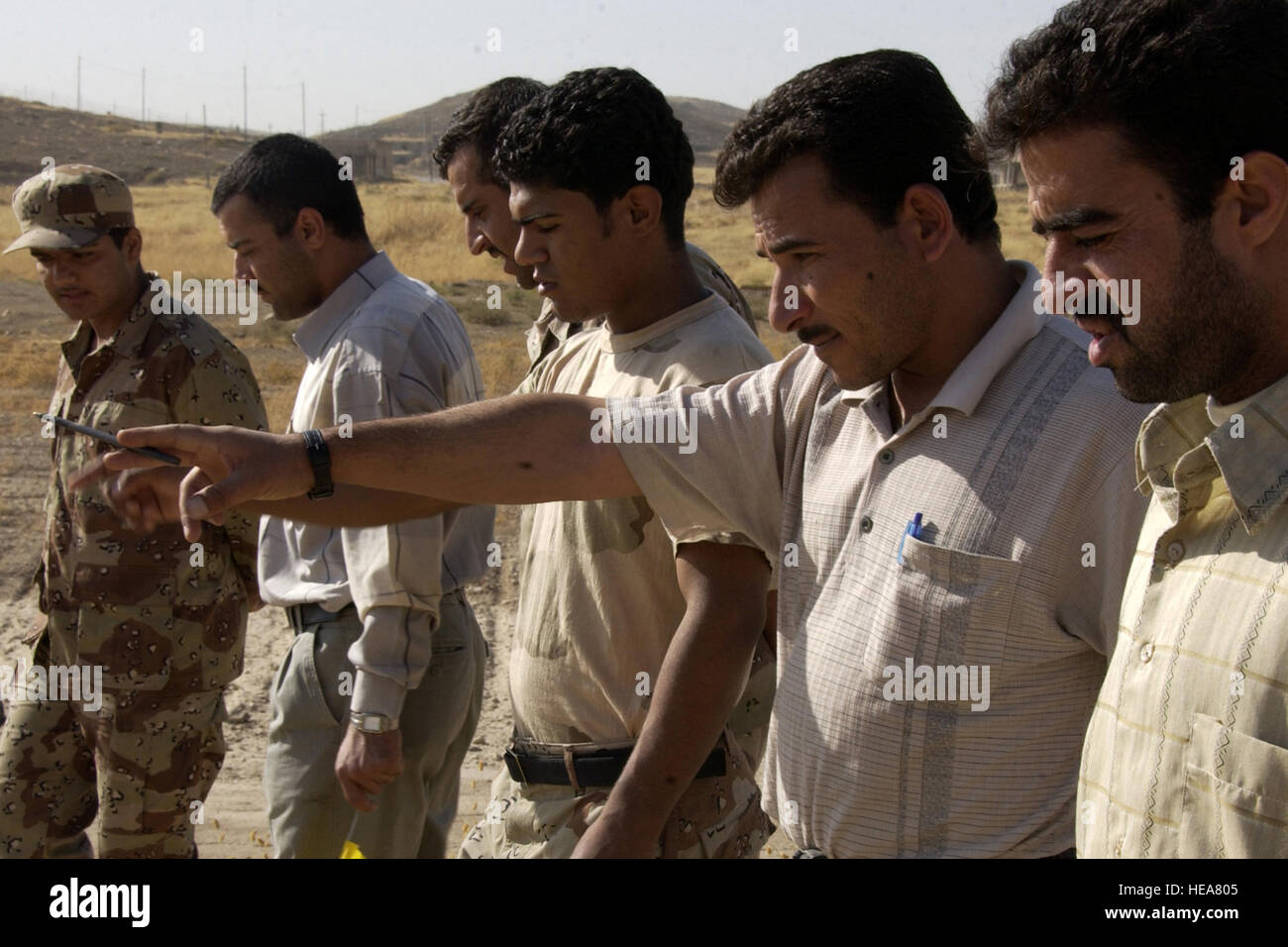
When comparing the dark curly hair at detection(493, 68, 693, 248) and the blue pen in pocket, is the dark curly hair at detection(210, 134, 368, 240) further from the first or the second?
the blue pen in pocket

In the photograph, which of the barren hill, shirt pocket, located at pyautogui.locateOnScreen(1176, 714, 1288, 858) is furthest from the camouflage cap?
the barren hill

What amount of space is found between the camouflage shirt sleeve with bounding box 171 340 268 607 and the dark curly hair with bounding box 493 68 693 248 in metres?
1.73

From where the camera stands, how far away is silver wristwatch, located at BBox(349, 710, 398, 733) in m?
3.51

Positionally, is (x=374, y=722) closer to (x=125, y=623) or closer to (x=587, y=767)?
(x=587, y=767)

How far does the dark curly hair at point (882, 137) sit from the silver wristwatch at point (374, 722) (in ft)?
5.83

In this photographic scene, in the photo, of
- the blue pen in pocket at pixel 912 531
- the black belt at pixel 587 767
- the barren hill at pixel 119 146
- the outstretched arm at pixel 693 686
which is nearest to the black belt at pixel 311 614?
the black belt at pixel 587 767

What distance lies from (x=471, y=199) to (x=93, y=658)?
6.13ft

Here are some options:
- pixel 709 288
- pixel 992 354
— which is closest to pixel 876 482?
pixel 992 354

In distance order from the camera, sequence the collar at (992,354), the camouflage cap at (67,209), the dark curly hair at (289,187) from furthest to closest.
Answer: the camouflage cap at (67,209) < the dark curly hair at (289,187) < the collar at (992,354)

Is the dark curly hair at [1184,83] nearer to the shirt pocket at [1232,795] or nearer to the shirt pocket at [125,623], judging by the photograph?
the shirt pocket at [1232,795]

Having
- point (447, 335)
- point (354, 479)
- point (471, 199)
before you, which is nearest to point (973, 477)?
point (354, 479)

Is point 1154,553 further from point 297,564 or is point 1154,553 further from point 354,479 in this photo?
point 297,564

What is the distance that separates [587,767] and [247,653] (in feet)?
16.1

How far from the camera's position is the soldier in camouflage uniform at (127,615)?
4430mm
